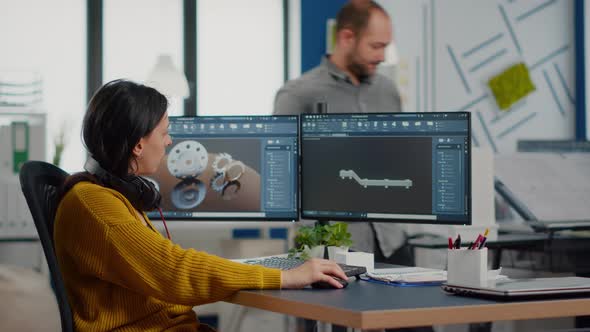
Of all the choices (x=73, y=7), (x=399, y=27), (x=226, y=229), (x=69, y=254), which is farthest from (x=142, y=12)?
(x=69, y=254)

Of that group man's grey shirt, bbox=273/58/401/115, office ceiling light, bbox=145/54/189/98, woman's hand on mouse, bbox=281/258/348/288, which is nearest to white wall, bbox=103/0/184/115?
office ceiling light, bbox=145/54/189/98

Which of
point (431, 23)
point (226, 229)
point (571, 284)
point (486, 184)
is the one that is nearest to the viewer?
point (571, 284)

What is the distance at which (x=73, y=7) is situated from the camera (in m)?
6.25

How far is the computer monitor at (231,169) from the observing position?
2418 millimetres

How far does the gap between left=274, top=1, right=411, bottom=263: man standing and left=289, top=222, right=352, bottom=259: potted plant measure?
2.41ft

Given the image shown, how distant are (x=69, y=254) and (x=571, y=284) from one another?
101 cm

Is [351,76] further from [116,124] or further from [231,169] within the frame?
[116,124]

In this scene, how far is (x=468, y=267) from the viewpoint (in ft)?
5.64

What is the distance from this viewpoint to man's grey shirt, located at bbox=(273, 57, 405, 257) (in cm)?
285

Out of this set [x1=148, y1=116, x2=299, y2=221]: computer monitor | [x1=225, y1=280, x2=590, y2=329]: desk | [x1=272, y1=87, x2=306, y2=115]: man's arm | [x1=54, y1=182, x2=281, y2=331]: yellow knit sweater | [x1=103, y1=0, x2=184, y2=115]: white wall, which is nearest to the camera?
[x1=225, y1=280, x2=590, y2=329]: desk

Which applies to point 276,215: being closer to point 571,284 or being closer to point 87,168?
point 87,168

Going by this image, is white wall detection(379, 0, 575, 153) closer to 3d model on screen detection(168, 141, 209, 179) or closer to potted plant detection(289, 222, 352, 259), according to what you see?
3d model on screen detection(168, 141, 209, 179)

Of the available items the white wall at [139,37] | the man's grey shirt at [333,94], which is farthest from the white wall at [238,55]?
the man's grey shirt at [333,94]

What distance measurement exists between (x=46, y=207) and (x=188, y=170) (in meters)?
0.75
